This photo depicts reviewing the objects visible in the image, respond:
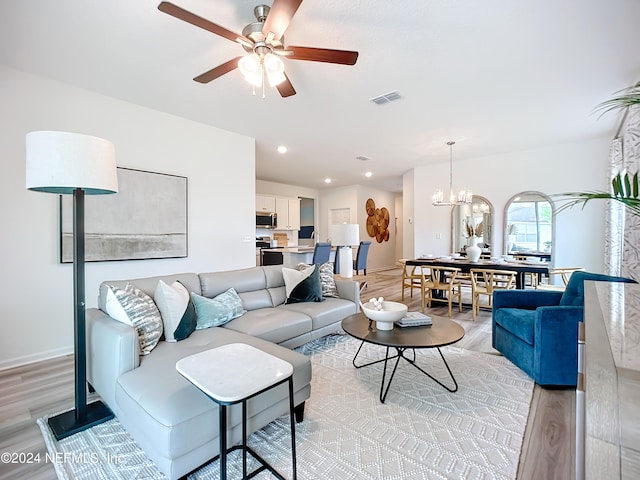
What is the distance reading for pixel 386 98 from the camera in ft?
→ 11.0

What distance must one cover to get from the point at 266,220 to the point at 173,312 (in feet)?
18.3

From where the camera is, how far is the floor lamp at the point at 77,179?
1715 mm

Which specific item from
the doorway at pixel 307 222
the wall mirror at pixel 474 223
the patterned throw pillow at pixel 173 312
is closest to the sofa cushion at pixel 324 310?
the patterned throw pillow at pixel 173 312

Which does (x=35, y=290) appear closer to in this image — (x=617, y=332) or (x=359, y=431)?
(x=359, y=431)

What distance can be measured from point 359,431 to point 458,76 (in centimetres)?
309

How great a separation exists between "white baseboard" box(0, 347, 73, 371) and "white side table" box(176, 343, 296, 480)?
2.60 meters

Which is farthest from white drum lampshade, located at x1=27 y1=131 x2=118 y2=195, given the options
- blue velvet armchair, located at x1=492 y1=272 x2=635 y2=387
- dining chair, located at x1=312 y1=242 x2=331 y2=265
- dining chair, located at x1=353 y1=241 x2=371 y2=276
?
dining chair, located at x1=353 y1=241 x2=371 y2=276

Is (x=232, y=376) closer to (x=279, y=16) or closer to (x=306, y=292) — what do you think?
(x=279, y=16)

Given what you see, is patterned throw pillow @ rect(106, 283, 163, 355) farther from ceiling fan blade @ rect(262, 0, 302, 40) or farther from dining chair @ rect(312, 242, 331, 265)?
dining chair @ rect(312, 242, 331, 265)

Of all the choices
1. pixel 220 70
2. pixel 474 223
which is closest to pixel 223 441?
pixel 220 70

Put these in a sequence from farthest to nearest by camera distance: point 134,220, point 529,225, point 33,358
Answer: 1. point 529,225
2. point 134,220
3. point 33,358

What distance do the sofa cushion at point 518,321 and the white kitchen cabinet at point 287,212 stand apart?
599 cm

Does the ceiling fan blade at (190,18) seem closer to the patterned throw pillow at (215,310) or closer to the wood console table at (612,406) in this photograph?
the patterned throw pillow at (215,310)

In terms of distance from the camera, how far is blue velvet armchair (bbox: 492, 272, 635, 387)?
7.47 ft
